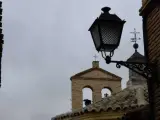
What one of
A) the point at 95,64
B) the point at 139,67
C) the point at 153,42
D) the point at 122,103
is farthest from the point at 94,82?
the point at 139,67

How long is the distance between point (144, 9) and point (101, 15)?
185 cm

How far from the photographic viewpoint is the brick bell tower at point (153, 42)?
21.0 feet

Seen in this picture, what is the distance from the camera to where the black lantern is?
562 centimetres

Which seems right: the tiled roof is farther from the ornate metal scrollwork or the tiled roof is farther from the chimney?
the chimney

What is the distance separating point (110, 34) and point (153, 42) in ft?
5.25

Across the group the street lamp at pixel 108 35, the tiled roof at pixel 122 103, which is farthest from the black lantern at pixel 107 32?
the tiled roof at pixel 122 103

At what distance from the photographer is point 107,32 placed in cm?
567

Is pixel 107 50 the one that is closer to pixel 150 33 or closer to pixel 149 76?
pixel 149 76

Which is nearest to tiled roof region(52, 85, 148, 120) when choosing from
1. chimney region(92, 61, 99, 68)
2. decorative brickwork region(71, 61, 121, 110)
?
decorative brickwork region(71, 61, 121, 110)

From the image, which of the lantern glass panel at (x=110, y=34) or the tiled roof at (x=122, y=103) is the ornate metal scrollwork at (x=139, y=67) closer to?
the lantern glass panel at (x=110, y=34)

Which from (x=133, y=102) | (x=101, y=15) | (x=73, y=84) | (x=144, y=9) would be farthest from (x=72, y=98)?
(x=101, y=15)

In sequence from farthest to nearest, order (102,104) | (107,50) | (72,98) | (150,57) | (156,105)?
(72,98)
(102,104)
(150,57)
(156,105)
(107,50)

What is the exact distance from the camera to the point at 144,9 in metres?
7.43

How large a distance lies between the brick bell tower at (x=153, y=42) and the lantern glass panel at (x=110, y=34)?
0.80 meters
